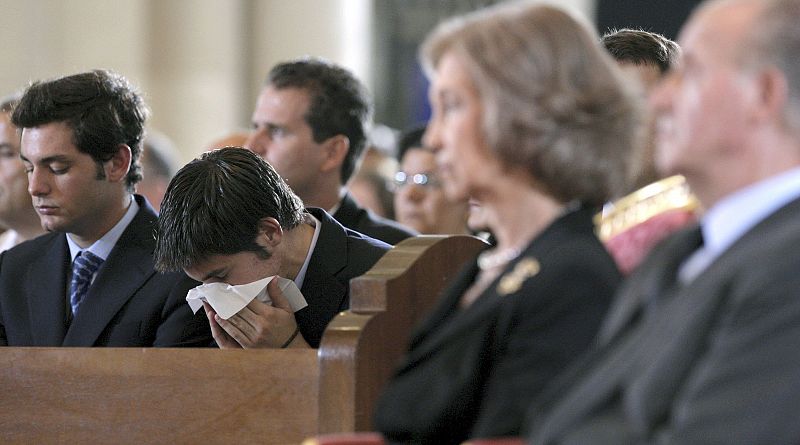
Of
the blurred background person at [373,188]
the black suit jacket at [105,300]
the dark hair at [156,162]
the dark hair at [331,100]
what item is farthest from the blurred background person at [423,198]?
the black suit jacket at [105,300]

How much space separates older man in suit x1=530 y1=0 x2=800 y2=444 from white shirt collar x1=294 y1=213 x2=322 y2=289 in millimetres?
1729

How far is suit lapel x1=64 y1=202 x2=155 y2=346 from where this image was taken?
385 centimetres

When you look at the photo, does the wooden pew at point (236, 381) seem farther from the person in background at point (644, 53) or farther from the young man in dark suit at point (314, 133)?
the young man in dark suit at point (314, 133)

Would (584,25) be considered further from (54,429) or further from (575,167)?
(54,429)

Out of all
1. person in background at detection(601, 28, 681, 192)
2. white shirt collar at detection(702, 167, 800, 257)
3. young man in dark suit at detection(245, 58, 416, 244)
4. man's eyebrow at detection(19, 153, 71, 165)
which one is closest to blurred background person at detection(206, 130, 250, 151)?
young man in dark suit at detection(245, 58, 416, 244)

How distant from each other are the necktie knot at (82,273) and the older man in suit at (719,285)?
2.43 meters

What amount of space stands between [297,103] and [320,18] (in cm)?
603

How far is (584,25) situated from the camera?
2178mm

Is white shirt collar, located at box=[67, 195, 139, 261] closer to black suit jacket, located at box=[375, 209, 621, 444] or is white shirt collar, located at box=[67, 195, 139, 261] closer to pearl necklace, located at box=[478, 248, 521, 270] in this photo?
pearl necklace, located at box=[478, 248, 521, 270]

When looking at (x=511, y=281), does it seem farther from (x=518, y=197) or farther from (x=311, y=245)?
(x=311, y=245)

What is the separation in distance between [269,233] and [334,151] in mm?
1630

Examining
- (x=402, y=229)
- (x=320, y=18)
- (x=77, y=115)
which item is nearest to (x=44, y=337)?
(x=77, y=115)

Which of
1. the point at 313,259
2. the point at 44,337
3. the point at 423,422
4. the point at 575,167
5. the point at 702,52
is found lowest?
the point at 44,337

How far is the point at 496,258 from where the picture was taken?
2.24m
